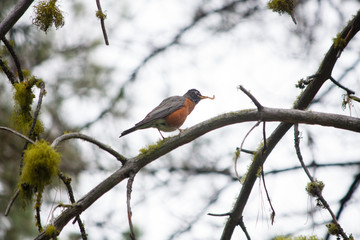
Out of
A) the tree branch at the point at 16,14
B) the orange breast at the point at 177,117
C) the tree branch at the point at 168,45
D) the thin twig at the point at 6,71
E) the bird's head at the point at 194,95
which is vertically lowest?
the thin twig at the point at 6,71

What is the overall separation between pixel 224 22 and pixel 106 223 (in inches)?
157

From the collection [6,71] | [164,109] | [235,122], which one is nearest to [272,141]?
[235,122]

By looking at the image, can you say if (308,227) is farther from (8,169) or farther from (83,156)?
(8,169)

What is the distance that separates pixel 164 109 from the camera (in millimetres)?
5059

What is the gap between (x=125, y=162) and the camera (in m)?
→ 2.84

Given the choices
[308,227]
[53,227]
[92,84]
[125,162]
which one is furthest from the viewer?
[92,84]

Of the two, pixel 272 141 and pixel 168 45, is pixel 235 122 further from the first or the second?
pixel 168 45

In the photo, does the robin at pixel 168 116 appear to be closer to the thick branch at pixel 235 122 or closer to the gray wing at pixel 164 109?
the gray wing at pixel 164 109

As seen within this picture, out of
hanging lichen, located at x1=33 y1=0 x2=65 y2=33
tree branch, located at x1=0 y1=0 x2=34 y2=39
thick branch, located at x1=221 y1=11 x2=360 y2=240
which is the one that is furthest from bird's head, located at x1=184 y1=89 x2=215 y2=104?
tree branch, located at x1=0 y1=0 x2=34 y2=39

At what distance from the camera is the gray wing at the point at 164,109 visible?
472 cm

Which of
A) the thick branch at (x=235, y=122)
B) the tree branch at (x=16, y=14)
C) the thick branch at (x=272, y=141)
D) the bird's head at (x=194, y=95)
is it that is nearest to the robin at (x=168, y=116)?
the bird's head at (x=194, y=95)

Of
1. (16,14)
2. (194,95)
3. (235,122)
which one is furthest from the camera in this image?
(194,95)

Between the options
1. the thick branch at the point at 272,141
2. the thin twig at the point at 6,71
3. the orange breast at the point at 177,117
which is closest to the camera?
the thin twig at the point at 6,71

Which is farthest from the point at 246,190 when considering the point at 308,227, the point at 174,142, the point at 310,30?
the point at 310,30
